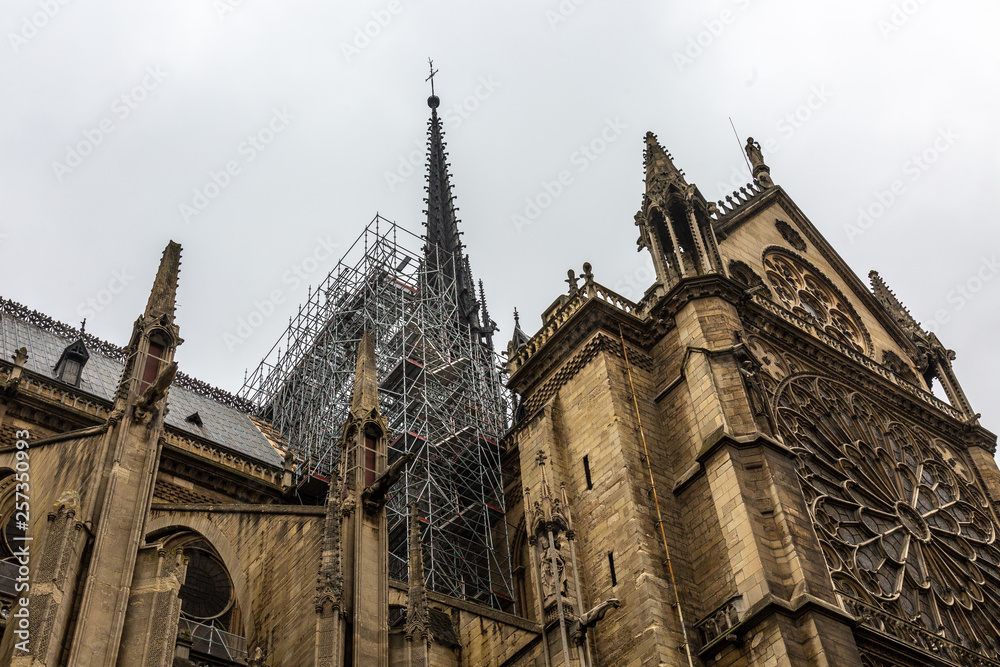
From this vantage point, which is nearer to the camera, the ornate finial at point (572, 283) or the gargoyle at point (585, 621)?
the gargoyle at point (585, 621)

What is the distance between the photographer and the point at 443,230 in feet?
146

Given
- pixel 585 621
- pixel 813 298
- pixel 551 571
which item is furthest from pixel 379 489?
pixel 813 298

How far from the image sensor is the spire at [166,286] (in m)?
14.2

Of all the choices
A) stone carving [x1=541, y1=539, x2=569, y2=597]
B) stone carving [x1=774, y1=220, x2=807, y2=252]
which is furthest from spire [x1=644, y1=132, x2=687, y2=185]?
stone carving [x1=541, y1=539, x2=569, y2=597]

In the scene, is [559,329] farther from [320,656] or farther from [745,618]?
[320,656]

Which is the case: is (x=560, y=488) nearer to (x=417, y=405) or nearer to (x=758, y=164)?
(x=417, y=405)

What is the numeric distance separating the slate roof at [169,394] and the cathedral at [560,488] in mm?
A: 137

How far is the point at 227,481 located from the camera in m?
24.2

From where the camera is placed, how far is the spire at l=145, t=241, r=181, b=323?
14.2 m

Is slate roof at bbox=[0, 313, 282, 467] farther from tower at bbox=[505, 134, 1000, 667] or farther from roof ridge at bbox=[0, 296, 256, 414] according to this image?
tower at bbox=[505, 134, 1000, 667]

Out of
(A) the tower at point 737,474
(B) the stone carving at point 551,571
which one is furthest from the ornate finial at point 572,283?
(B) the stone carving at point 551,571

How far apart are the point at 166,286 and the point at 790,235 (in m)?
20.9

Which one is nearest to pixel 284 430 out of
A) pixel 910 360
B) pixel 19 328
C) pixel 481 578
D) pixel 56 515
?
pixel 19 328

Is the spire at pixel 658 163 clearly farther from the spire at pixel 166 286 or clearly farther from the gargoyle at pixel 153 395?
the gargoyle at pixel 153 395
